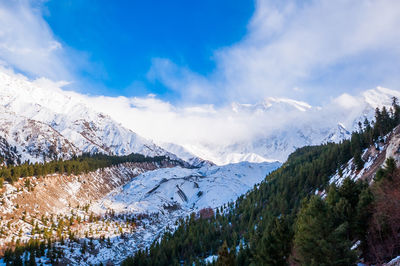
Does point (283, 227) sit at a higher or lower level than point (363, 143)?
lower

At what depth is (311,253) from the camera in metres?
25.6

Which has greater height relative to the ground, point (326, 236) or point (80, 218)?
point (80, 218)

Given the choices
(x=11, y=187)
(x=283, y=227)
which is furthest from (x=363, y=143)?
(x=11, y=187)

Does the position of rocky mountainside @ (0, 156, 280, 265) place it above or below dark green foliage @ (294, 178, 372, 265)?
above

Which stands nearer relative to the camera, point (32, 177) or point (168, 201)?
point (32, 177)

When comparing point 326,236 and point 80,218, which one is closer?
point 326,236

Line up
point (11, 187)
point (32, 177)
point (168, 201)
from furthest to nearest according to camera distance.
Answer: point (168, 201), point (32, 177), point (11, 187)

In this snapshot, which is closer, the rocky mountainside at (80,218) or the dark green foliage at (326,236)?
the dark green foliage at (326,236)

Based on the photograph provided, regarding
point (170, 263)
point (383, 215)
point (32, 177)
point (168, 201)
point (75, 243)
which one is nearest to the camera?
point (383, 215)

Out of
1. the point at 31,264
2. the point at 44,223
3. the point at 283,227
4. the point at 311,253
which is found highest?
the point at 44,223

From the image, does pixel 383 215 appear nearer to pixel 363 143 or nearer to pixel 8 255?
pixel 363 143

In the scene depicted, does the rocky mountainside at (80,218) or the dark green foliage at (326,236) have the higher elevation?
the rocky mountainside at (80,218)

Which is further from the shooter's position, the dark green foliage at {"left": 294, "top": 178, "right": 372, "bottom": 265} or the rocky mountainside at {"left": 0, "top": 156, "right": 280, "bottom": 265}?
the rocky mountainside at {"left": 0, "top": 156, "right": 280, "bottom": 265}

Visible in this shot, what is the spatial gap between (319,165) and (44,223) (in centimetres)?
12443
